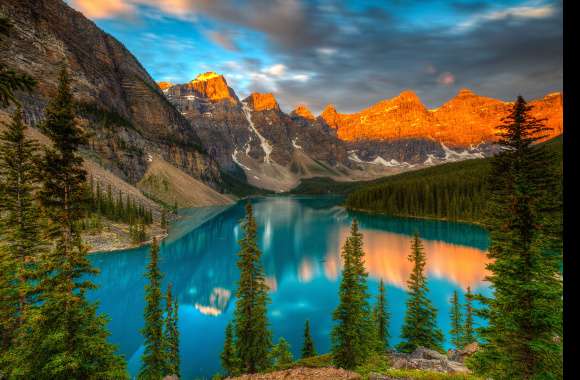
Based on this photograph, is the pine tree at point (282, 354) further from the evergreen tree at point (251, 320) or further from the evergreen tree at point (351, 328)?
the evergreen tree at point (351, 328)

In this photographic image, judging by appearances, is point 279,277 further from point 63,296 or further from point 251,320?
point 63,296

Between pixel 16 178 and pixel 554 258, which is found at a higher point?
pixel 16 178

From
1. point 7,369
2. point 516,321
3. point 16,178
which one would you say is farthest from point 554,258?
point 16,178

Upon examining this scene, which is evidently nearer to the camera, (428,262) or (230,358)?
(230,358)

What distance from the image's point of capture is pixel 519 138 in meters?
15.8

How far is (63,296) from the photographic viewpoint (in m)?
14.8

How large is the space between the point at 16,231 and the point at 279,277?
163ft

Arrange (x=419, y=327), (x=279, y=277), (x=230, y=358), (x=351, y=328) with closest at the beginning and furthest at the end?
(x=351, y=328) → (x=230, y=358) → (x=419, y=327) → (x=279, y=277)

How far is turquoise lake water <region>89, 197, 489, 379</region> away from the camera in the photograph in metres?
40.1

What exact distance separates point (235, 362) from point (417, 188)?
5405 inches

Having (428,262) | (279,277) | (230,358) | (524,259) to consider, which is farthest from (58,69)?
(524,259)

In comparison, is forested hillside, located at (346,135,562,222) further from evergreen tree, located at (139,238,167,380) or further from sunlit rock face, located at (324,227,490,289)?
evergreen tree, located at (139,238,167,380)

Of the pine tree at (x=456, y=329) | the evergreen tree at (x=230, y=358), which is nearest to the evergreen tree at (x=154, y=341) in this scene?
the evergreen tree at (x=230, y=358)

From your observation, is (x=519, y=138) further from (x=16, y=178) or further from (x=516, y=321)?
(x=16, y=178)
